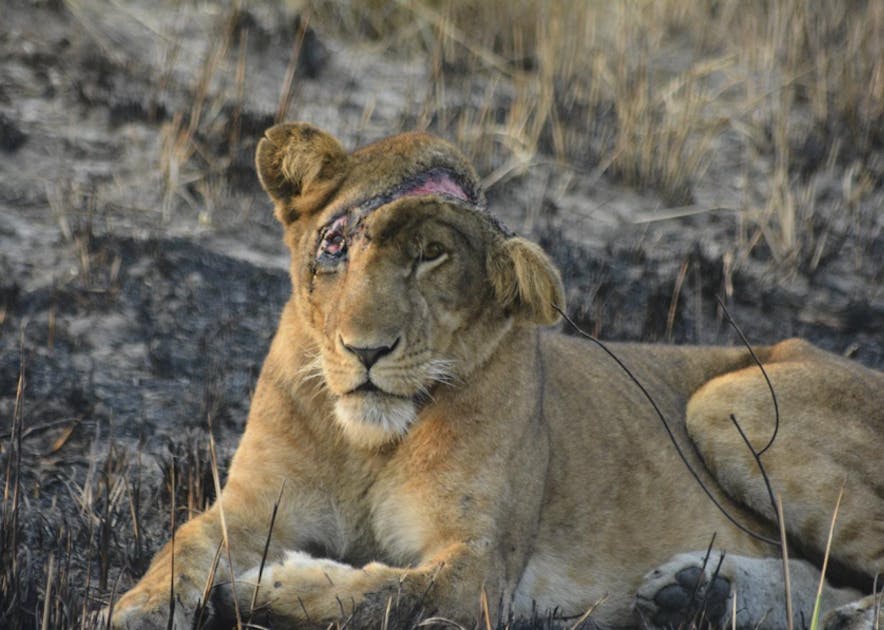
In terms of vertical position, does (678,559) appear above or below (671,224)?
below

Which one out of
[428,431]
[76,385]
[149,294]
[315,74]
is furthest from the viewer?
[315,74]

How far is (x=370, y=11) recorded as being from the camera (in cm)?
1023

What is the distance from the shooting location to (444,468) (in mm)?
3979

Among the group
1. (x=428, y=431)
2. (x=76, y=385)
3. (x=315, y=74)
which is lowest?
(x=76, y=385)

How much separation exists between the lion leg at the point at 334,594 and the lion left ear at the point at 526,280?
81cm

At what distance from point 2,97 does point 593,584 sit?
5.18 meters

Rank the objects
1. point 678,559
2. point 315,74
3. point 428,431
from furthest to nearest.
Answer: point 315,74, point 678,559, point 428,431

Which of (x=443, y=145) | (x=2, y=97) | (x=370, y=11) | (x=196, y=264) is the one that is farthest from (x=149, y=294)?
(x=370, y=11)

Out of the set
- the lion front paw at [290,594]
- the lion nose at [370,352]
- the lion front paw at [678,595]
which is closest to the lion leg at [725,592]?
the lion front paw at [678,595]

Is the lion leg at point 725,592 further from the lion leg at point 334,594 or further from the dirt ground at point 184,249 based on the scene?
the dirt ground at point 184,249

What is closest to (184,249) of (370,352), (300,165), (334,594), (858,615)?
(300,165)

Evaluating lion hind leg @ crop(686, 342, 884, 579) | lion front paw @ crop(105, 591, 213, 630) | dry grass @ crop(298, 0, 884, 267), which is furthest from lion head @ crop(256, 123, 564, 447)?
dry grass @ crop(298, 0, 884, 267)

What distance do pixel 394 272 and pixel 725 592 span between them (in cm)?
140

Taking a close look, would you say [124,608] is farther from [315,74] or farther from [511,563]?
[315,74]
